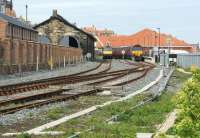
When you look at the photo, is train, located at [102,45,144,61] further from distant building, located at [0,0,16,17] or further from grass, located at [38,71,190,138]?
grass, located at [38,71,190,138]

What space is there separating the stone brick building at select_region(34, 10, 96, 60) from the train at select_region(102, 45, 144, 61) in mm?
9124

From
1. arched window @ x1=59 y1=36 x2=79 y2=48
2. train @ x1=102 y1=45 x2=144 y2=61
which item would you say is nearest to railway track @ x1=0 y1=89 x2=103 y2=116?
arched window @ x1=59 y1=36 x2=79 y2=48

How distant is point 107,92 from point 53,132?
13655 mm

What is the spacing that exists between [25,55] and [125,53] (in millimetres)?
76629

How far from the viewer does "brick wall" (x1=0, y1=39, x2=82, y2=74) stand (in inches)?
1720

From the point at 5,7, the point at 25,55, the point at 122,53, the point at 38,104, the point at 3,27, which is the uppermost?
the point at 5,7

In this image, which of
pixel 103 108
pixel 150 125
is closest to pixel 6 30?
pixel 103 108

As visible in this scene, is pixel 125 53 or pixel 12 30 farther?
pixel 125 53

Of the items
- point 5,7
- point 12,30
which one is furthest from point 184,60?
point 5,7

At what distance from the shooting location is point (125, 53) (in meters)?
125

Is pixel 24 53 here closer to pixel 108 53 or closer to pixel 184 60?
pixel 184 60

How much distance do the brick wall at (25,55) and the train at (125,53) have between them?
48.1 m

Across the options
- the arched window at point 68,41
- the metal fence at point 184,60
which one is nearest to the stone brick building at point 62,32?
the arched window at point 68,41

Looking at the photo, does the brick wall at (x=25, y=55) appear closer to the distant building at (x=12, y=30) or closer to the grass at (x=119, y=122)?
the distant building at (x=12, y=30)
